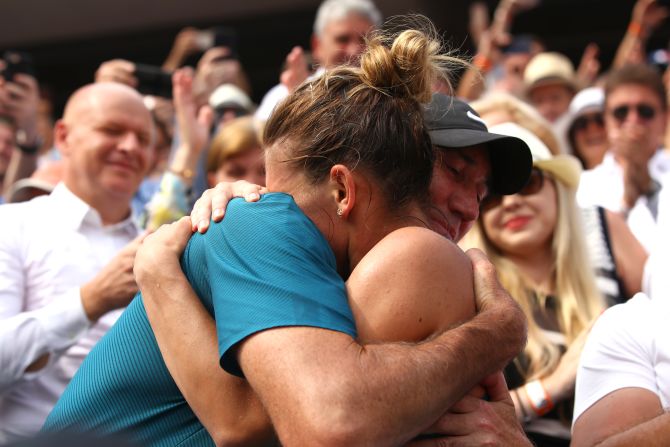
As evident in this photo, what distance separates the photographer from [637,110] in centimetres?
518

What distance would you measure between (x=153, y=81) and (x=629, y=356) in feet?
11.9

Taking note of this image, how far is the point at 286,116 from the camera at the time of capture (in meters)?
2.14

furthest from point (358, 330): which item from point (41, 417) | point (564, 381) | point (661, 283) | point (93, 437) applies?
point (41, 417)

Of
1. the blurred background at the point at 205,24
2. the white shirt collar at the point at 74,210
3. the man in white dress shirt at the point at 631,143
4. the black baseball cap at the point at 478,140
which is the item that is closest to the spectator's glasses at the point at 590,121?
the man in white dress shirt at the point at 631,143

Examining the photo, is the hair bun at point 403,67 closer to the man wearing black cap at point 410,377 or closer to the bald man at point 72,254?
the man wearing black cap at point 410,377

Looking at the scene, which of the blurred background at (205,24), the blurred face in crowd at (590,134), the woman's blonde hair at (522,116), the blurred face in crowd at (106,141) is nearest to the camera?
the woman's blonde hair at (522,116)

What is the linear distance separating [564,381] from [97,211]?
2129mm

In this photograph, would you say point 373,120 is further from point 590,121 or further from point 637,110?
point 590,121

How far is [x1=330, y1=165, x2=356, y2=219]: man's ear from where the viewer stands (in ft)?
6.64

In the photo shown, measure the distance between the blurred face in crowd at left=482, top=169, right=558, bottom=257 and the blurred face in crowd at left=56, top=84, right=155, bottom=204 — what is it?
1597 millimetres

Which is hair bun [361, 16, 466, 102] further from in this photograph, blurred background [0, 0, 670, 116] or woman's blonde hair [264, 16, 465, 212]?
blurred background [0, 0, 670, 116]

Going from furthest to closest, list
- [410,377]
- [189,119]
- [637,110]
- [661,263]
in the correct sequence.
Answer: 1. [637,110]
2. [189,119]
3. [661,263]
4. [410,377]

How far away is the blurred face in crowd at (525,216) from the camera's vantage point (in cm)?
369

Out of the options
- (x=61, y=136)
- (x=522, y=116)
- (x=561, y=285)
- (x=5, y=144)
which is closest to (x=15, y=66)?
(x=5, y=144)
